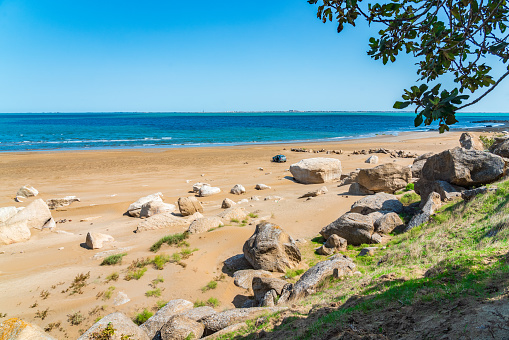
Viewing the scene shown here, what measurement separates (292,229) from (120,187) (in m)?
13.6

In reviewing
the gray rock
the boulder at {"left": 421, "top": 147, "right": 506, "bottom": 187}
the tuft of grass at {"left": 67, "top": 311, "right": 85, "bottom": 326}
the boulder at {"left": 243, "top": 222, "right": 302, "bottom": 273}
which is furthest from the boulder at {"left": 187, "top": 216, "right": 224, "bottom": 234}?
the boulder at {"left": 421, "top": 147, "right": 506, "bottom": 187}

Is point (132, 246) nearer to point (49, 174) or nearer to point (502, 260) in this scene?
point (502, 260)

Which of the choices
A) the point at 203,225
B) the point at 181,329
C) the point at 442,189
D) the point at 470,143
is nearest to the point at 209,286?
the point at 181,329

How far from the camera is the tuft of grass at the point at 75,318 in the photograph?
22.6 feet

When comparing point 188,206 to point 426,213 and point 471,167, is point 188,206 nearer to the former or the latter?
point 426,213

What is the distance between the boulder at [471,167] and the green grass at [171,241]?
9.34 meters

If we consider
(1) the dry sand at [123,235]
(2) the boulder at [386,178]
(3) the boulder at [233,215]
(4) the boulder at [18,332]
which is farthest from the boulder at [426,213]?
(4) the boulder at [18,332]

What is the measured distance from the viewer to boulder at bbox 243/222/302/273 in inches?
338

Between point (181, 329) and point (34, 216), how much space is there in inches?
420

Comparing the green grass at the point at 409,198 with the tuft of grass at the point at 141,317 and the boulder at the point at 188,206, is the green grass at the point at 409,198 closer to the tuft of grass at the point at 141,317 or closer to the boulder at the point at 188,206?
the boulder at the point at 188,206

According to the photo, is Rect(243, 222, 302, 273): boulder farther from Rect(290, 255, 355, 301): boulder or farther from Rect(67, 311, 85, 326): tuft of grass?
Rect(67, 311, 85, 326): tuft of grass

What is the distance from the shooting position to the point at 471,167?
10172 millimetres

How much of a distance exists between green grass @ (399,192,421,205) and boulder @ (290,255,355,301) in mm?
6028

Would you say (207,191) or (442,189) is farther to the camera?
(207,191)
